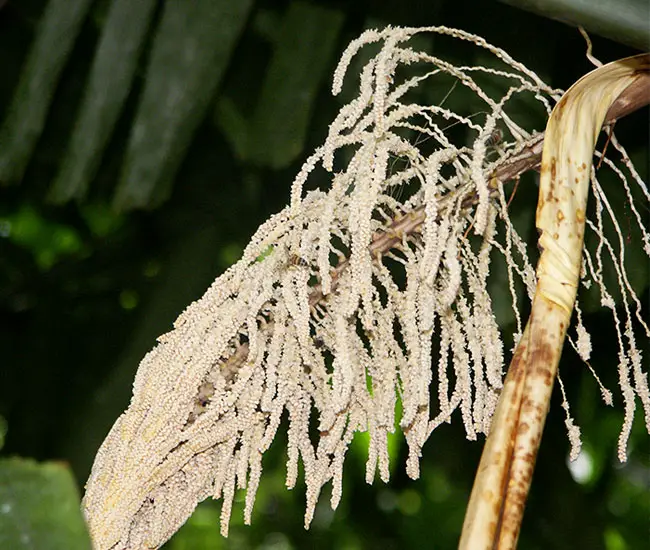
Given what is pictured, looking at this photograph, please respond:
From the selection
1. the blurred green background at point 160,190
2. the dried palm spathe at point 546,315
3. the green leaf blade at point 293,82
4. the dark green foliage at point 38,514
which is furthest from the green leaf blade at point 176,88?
the dark green foliage at point 38,514

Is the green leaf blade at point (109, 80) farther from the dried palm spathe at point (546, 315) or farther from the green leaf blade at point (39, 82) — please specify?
the dried palm spathe at point (546, 315)

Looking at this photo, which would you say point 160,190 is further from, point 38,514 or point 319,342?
point 38,514

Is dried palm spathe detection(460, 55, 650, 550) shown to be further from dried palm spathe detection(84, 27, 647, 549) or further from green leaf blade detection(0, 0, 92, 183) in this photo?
green leaf blade detection(0, 0, 92, 183)

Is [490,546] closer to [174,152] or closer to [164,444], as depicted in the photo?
[164,444]

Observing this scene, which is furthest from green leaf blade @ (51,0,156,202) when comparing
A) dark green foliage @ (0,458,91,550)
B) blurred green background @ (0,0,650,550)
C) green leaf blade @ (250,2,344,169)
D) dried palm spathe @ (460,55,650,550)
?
dark green foliage @ (0,458,91,550)

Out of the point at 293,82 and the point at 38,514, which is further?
the point at 293,82

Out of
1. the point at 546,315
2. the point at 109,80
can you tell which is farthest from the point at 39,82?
the point at 546,315

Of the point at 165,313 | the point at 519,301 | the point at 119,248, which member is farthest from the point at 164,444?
the point at 119,248
